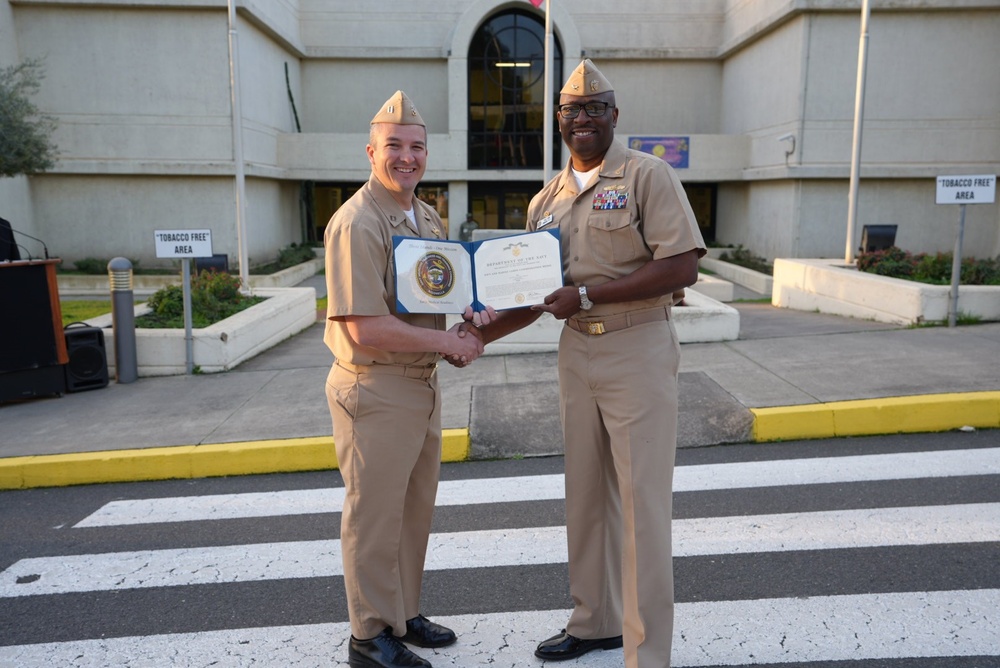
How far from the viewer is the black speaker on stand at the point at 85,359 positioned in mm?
8328

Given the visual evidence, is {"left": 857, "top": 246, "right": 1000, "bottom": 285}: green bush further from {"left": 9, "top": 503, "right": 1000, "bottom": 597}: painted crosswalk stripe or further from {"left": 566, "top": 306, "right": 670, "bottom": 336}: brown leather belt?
{"left": 566, "top": 306, "right": 670, "bottom": 336}: brown leather belt

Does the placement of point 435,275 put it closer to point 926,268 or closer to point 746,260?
point 926,268

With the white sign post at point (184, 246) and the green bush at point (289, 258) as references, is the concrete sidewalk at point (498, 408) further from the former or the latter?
the green bush at point (289, 258)

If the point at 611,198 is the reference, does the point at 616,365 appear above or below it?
below

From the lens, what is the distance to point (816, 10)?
817 inches

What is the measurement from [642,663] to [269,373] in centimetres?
678

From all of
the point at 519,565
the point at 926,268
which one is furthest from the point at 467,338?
the point at 926,268

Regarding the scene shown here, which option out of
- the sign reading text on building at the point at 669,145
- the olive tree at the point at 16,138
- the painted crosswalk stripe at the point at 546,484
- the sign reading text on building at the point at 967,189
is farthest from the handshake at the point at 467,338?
the sign reading text on building at the point at 669,145

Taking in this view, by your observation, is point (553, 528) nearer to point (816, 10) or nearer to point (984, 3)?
point (816, 10)

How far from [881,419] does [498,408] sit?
10.6ft

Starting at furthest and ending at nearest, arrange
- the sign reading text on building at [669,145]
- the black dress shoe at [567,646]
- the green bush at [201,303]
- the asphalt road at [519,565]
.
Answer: the sign reading text on building at [669,145]
the green bush at [201,303]
the asphalt road at [519,565]
the black dress shoe at [567,646]

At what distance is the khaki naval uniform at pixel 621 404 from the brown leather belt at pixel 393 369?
0.63 meters

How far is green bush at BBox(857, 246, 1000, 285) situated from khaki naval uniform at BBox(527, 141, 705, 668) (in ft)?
32.8

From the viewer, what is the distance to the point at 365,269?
316cm
